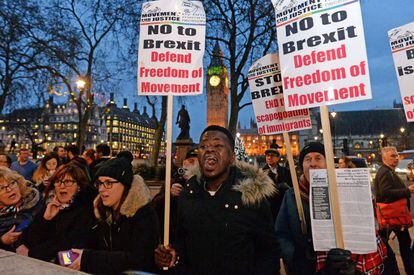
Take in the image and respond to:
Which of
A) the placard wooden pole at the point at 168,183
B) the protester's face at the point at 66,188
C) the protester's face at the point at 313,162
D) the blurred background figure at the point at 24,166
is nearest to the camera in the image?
the placard wooden pole at the point at 168,183

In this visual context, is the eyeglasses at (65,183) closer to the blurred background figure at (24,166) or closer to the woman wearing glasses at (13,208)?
the woman wearing glasses at (13,208)

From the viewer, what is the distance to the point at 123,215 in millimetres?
2760

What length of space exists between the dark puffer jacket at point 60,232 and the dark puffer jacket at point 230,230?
36.2 inches

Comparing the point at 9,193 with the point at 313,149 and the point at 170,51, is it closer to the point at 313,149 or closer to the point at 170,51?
the point at 170,51

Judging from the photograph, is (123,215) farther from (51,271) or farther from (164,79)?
(164,79)

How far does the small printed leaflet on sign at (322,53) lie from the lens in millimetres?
2326

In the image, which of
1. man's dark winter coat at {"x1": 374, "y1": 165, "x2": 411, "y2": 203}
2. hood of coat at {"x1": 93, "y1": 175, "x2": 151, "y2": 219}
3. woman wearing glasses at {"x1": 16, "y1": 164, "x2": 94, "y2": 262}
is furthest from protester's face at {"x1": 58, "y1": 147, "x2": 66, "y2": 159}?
man's dark winter coat at {"x1": 374, "y1": 165, "x2": 411, "y2": 203}

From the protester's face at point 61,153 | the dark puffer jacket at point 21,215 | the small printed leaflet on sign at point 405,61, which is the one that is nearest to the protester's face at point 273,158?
the small printed leaflet on sign at point 405,61

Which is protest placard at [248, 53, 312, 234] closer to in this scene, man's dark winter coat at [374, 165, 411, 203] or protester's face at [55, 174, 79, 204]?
man's dark winter coat at [374, 165, 411, 203]

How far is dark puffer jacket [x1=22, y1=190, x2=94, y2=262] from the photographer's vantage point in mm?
2871

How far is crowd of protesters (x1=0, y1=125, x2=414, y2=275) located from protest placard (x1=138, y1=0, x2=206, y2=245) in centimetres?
71

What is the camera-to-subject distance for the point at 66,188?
314 centimetres

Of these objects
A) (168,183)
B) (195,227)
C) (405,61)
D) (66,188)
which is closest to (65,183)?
(66,188)

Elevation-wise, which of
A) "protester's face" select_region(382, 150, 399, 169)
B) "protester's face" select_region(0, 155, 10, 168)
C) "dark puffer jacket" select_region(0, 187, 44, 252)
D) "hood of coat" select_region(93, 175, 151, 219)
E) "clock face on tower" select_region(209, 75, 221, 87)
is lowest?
"dark puffer jacket" select_region(0, 187, 44, 252)
